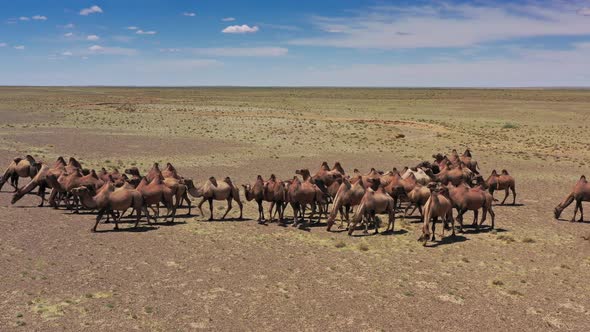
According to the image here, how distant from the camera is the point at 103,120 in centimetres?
7131

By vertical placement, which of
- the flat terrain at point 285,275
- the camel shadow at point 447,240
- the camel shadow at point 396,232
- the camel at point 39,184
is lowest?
the camel shadow at point 396,232

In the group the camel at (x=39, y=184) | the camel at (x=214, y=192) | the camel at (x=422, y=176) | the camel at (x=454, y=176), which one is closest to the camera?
the camel at (x=214, y=192)

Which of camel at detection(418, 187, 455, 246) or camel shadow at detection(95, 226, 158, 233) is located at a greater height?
camel at detection(418, 187, 455, 246)

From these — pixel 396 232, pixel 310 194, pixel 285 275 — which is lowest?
pixel 396 232

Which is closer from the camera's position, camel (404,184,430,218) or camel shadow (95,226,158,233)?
camel shadow (95,226,158,233)

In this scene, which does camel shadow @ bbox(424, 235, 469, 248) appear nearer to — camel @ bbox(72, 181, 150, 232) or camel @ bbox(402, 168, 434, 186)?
camel @ bbox(402, 168, 434, 186)

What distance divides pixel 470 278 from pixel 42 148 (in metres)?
38.1

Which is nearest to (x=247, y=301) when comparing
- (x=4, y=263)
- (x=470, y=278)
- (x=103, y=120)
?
(x=470, y=278)

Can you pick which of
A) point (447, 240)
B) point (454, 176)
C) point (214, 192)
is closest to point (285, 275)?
point (447, 240)

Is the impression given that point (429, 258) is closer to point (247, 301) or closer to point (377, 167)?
point (247, 301)

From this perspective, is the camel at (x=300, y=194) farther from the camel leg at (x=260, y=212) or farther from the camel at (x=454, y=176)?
the camel at (x=454, y=176)

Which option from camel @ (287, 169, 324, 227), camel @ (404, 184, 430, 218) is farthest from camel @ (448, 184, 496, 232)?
camel @ (287, 169, 324, 227)

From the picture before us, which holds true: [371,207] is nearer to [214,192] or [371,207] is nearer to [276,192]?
[276,192]

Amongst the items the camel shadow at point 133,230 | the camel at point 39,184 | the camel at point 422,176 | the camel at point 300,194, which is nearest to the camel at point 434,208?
the camel at point 300,194
